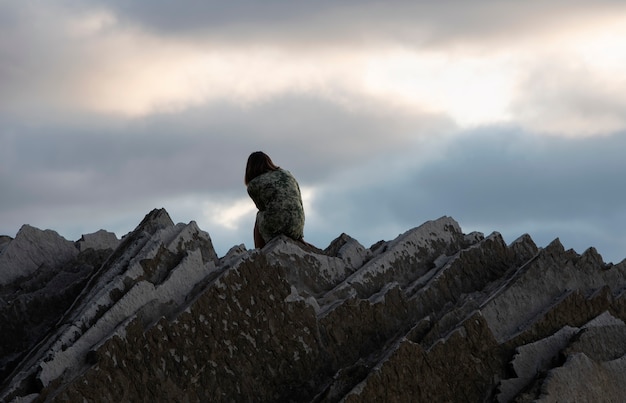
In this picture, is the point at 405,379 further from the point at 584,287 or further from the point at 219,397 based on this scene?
the point at 584,287

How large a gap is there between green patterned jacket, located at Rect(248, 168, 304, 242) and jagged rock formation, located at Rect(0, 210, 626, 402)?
1.09 meters

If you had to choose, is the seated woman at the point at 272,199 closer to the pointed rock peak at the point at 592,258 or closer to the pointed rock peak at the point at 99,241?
the pointed rock peak at the point at 99,241

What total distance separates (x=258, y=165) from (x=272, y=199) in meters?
0.77

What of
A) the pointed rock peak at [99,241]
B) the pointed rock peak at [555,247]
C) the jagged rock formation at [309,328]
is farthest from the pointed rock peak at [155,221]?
the pointed rock peak at [555,247]

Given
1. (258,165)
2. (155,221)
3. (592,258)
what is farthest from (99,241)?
(592,258)

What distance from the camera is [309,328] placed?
20.0 metres

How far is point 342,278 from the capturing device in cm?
2244

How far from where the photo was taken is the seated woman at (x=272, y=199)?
76.2ft

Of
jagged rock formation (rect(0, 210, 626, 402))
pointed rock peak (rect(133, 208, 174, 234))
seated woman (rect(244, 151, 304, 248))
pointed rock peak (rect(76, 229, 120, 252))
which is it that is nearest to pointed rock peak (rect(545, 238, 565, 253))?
→ jagged rock formation (rect(0, 210, 626, 402))

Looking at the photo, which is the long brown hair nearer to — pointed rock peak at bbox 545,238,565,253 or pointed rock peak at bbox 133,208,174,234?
pointed rock peak at bbox 133,208,174,234

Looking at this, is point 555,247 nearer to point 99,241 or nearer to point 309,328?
point 309,328

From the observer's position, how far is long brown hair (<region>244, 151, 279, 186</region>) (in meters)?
23.7

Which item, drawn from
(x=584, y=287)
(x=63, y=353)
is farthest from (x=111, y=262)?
(x=584, y=287)

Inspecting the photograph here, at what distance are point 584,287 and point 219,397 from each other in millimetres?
7535
